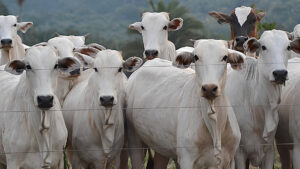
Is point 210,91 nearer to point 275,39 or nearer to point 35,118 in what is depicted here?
point 275,39

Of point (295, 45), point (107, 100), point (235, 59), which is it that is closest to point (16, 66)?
point (107, 100)

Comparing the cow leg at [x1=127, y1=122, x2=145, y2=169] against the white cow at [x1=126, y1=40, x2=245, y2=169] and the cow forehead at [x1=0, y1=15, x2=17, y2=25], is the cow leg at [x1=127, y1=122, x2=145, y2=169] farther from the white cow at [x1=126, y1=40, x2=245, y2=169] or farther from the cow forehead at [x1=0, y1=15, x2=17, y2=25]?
the cow forehead at [x1=0, y1=15, x2=17, y2=25]

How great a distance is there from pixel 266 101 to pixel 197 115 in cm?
125

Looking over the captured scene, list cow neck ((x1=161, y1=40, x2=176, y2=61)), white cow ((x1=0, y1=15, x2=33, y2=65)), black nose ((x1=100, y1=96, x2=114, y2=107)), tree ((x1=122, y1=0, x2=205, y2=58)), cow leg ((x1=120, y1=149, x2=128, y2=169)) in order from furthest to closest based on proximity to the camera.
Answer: tree ((x1=122, y1=0, x2=205, y2=58)) → white cow ((x1=0, y1=15, x2=33, y2=65)) → cow neck ((x1=161, y1=40, x2=176, y2=61)) → cow leg ((x1=120, y1=149, x2=128, y2=169)) → black nose ((x1=100, y1=96, x2=114, y2=107))

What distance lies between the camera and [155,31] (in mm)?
13375

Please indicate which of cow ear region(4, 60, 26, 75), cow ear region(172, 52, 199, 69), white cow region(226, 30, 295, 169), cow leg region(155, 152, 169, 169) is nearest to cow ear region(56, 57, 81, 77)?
cow ear region(4, 60, 26, 75)

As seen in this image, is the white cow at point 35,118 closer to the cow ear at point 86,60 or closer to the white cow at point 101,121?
the white cow at point 101,121

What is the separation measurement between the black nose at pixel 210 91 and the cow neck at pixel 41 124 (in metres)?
1.95

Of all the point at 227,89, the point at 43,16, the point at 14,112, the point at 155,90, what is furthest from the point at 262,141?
the point at 43,16

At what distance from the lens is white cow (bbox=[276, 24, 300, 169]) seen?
1054 cm

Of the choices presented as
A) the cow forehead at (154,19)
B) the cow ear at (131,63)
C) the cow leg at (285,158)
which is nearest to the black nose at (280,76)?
the cow ear at (131,63)

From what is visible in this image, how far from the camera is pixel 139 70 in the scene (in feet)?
38.8

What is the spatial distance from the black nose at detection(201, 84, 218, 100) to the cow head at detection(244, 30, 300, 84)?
1.11m

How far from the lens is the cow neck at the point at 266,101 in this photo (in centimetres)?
1062
